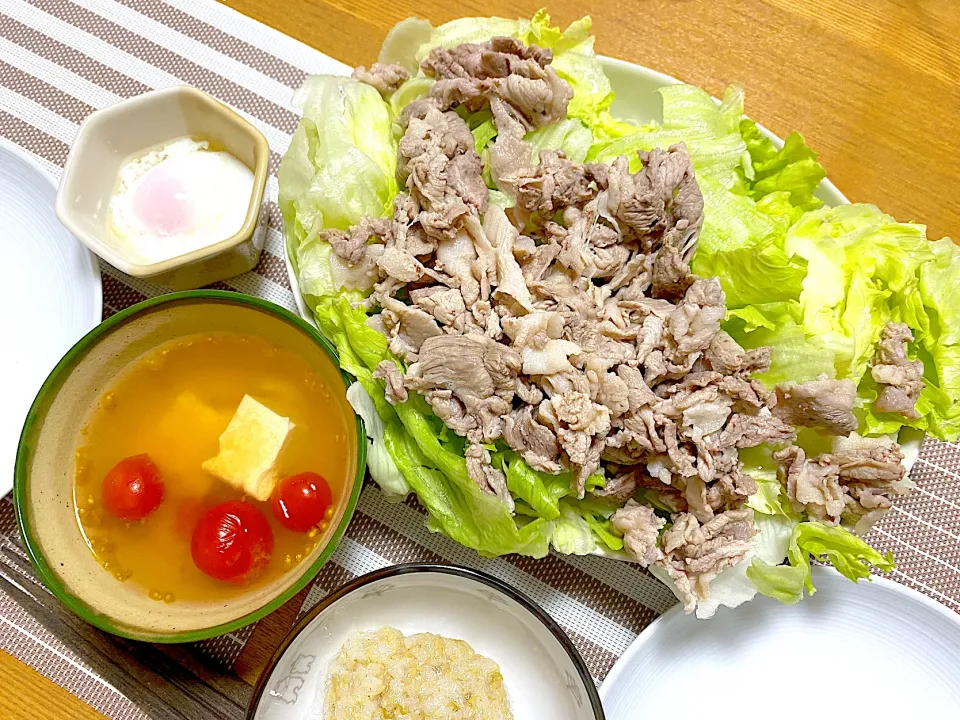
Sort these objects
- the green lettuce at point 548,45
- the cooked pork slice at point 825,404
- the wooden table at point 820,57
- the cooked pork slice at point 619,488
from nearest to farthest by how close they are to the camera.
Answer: the cooked pork slice at point 825,404 → the cooked pork slice at point 619,488 → the green lettuce at point 548,45 → the wooden table at point 820,57

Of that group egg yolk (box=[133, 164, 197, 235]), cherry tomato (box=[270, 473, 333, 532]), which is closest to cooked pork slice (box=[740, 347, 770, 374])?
cherry tomato (box=[270, 473, 333, 532])

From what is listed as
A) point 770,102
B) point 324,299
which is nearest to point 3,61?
point 324,299

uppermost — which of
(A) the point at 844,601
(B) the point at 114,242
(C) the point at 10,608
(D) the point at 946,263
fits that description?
(D) the point at 946,263

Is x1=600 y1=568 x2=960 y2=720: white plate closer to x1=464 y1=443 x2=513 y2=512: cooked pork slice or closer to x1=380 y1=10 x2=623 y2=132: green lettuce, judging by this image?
x1=464 y1=443 x2=513 y2=512: cooked pork slice

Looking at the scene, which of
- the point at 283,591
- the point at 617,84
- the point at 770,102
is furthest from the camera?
the point at 770,102

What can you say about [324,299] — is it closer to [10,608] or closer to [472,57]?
[472,57]

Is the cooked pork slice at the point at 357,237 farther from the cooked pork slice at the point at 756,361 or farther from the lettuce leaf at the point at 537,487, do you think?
the cooked pork slice at the point at 756,361

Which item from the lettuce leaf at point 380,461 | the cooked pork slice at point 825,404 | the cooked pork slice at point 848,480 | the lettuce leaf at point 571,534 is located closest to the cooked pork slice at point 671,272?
the cooked pork slice at point 825,404
